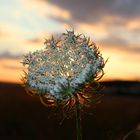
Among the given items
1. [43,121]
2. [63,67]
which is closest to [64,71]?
[63,67]

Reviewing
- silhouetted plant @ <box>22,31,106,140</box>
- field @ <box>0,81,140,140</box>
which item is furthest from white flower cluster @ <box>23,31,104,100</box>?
field @ <box>0,81,140,140</box>

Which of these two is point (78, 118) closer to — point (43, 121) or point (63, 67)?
point (63, 67)

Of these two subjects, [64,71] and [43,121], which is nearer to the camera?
[64,71]

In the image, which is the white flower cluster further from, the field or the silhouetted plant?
the field

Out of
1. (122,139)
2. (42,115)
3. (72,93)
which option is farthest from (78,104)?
(42,115)

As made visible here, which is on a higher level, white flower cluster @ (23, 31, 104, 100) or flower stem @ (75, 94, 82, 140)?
white flower cluster @ (23, 31, 104, 100)

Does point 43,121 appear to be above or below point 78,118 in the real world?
above

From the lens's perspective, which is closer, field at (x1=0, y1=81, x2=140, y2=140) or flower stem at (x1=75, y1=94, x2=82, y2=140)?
flower stem at (x1=75, y1=94, x2=82, y2=140)

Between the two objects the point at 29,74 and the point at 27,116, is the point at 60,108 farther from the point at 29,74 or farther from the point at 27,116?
the point at 27,116

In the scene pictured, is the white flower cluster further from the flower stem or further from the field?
the field
